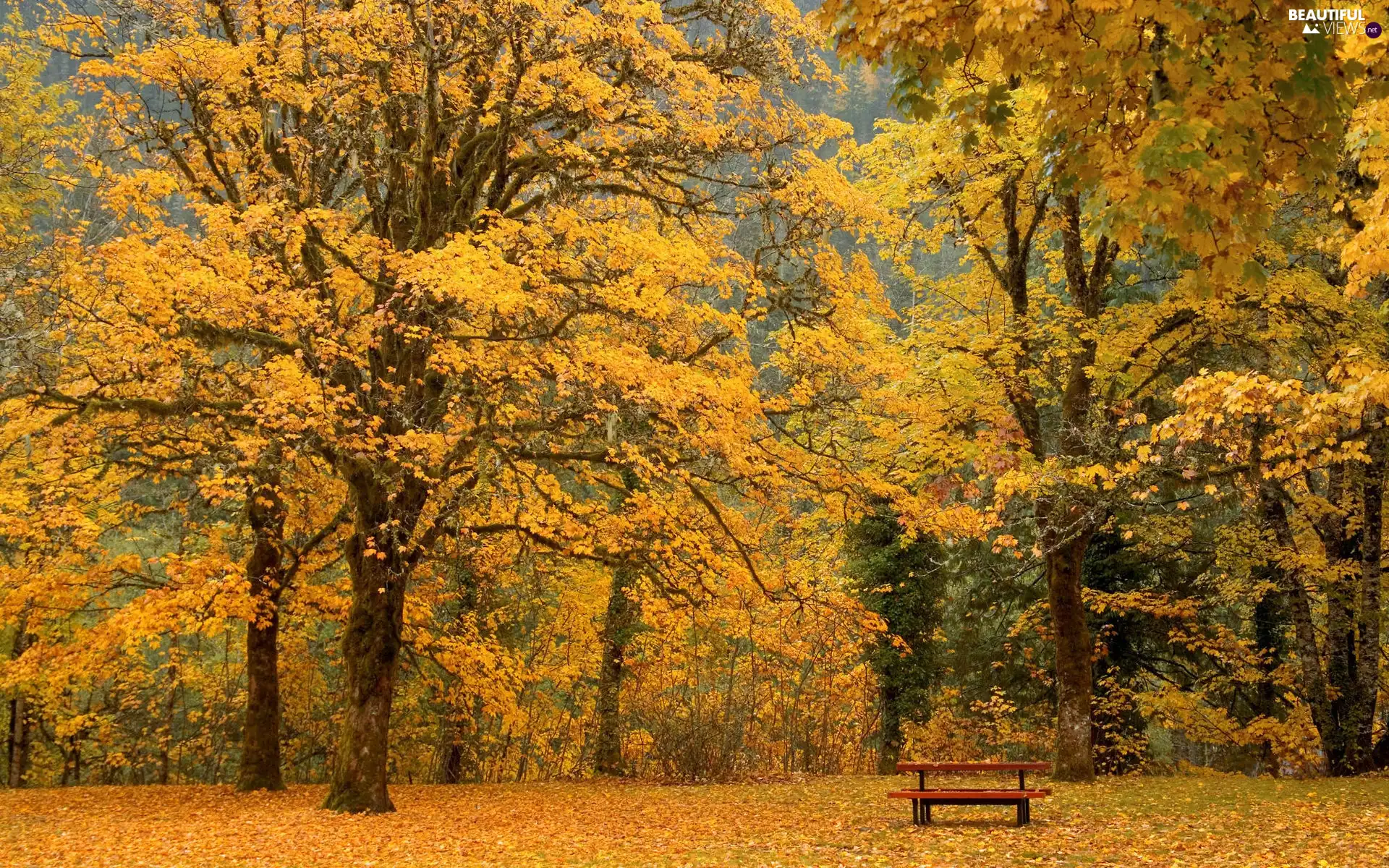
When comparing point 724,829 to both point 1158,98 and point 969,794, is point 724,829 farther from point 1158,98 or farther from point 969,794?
point 1158,98

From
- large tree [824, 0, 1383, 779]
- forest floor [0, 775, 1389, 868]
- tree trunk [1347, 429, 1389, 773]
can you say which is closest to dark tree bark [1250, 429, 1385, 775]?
tree trunk [1347, 429, 1389, 773]

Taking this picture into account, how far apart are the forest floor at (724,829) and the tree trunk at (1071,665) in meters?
0.52

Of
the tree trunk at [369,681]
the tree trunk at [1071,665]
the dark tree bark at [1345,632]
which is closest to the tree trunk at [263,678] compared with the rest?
the tree trunk at [369,681]

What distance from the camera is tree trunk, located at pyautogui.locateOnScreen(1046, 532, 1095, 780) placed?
12609 mm

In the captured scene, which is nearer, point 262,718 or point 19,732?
point 262,718

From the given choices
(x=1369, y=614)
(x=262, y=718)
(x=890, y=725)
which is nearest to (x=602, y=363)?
(x=262, y=718)

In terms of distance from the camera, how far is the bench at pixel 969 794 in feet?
28.0

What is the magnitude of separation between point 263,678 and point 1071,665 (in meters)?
11.4

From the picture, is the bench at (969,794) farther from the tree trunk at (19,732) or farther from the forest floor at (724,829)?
the tree trunk at (19,732)

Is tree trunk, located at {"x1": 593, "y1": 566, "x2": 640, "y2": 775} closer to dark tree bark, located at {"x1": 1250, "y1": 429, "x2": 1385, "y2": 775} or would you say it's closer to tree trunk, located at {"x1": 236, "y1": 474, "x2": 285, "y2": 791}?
tree trunk, located at {"x1": 236, "y1": 474, "x2": 285, "y2": 791}

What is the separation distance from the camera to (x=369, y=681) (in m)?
10.9

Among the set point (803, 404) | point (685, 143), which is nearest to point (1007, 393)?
point (803, 404)

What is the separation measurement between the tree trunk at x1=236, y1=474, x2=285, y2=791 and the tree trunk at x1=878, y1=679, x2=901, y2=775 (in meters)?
10.3

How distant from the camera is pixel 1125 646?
17.3 m
